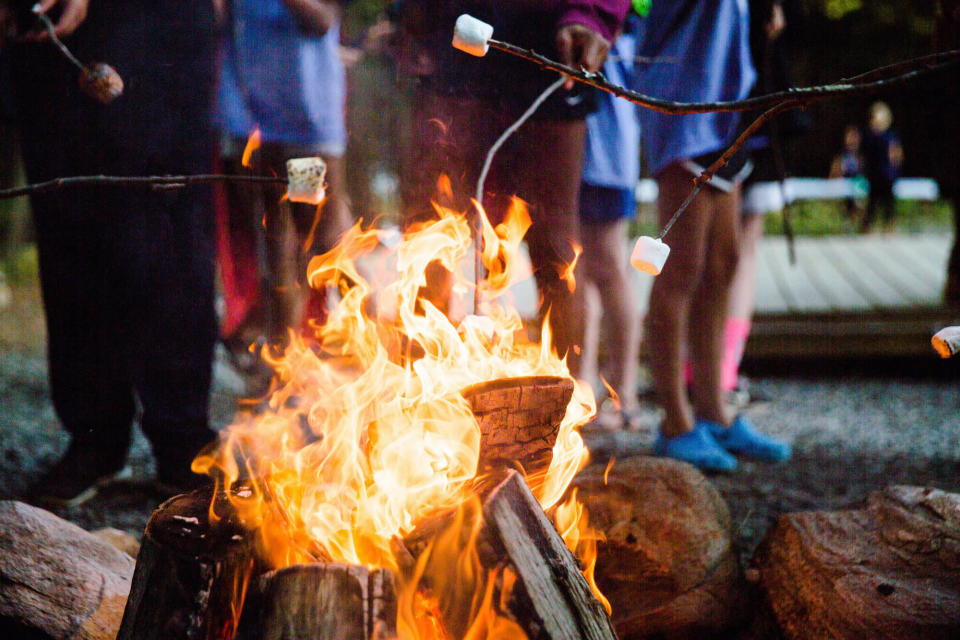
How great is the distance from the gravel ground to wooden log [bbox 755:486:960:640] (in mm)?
255

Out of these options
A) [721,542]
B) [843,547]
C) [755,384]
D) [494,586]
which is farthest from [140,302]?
[755,384]

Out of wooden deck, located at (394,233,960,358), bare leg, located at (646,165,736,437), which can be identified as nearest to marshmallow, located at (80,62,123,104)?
bare leg, located at (646,165,736,437)

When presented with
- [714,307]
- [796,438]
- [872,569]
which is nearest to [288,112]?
[714,307]

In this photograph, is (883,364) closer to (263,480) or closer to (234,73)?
(234,73)

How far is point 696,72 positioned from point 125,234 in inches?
85.1

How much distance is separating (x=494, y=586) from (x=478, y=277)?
93 centimetres

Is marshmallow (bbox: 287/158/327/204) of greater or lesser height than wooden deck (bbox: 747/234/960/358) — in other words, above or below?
above

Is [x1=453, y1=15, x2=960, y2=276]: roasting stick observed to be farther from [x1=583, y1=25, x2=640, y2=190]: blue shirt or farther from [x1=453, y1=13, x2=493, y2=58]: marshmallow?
[x1=583, y1=25, x2=640, y2=190]: blue shirt

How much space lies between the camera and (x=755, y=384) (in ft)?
16.0

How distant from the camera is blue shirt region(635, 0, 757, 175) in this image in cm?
292

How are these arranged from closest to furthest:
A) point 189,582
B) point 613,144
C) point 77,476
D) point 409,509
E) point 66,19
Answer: point 189,582
point 409,509
point 66,19
point 77,476
point 613,144

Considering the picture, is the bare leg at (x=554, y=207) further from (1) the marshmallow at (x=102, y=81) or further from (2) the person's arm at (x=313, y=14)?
(2) the person's arm at (x=313, y=14)

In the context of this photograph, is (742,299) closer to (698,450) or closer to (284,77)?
(698,450)

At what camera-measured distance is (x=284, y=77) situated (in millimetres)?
3582
